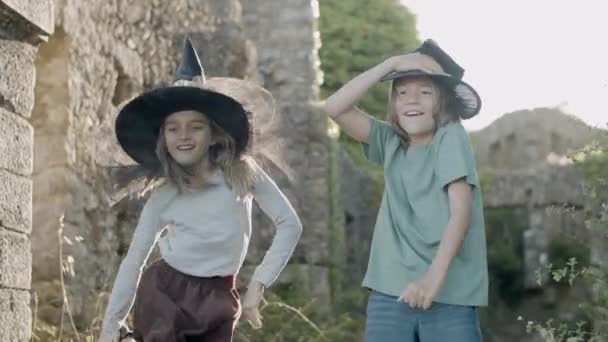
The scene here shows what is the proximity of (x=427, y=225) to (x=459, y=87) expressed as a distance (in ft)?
1.51

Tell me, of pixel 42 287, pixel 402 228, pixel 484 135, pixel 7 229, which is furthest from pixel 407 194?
pixel 484 135

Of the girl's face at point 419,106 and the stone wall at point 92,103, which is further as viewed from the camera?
the stone wall at point 92,103

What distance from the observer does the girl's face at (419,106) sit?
4.26 meters

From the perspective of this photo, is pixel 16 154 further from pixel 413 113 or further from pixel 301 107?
pixel 301 107

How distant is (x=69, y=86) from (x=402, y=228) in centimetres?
367

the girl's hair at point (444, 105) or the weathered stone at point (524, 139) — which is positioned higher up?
the weathered stone at point (524, 139)

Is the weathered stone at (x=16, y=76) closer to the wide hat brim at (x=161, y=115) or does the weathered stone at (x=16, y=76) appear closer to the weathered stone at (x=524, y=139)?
the wide hat brim at (x=161, y=115)

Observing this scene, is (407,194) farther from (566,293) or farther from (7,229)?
(566,293)

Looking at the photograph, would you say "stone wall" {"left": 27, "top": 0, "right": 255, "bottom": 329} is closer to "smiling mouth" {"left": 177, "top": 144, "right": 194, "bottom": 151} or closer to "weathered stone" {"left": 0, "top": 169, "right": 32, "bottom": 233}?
"weathered stone" {"left": 0, "top": 169, "right": 32, "bottom": 233}

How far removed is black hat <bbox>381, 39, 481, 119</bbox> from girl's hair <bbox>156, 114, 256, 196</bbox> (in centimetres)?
53

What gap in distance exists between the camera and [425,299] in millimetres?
3914

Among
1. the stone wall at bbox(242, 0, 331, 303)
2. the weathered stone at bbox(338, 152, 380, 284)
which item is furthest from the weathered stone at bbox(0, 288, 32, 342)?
the weathered stone at bbox(338, 152, 380, 284)

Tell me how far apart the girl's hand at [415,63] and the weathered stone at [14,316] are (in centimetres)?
158

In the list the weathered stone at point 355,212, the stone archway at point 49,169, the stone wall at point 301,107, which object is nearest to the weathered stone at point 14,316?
the stone archway at point 49,169
